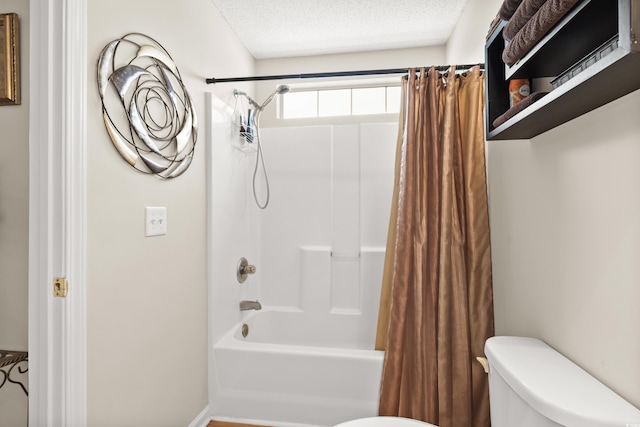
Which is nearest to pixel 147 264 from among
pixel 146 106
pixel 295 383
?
pixel 146 106

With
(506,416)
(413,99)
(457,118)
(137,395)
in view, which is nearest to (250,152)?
(413,99)

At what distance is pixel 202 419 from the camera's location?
1920 millimetres

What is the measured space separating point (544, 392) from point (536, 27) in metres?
0.85

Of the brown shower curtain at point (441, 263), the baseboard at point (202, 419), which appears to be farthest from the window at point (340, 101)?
the baseboard at point (202, 419)

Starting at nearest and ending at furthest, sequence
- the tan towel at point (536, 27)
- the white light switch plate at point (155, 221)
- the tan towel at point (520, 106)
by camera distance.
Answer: the tan towel at point (536, 27)
the tan towel at point (520, 106)
the white light switch plate at point (155, 221)

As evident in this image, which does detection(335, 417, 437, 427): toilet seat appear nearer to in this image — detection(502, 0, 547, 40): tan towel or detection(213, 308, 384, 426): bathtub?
detection(213, 308, 384, 426): bathtub

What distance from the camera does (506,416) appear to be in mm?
1019

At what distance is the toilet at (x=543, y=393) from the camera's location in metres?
0.76

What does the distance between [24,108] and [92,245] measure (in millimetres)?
503

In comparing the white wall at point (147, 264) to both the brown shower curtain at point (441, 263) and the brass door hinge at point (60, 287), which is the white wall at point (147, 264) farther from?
the brown shower curtain at point (441, 263)

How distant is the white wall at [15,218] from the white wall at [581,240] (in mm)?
1677

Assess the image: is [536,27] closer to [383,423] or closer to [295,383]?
[383,423]

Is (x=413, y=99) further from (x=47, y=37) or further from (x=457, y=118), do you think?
(x=47, y=37)

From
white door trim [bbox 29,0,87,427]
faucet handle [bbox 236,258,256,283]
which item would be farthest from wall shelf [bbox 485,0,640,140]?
faucet handle [bbox 236,258,256,283]
